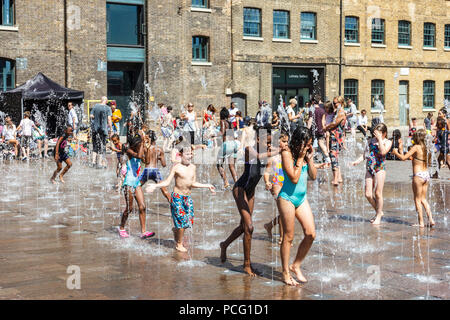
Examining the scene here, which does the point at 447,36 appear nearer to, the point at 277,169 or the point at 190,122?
the point at 190,122

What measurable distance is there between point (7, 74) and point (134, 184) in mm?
20712

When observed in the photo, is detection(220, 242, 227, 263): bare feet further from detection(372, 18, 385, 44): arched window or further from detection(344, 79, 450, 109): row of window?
detection(372, 18, 385, 44): arched window

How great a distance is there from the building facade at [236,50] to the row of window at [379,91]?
0.07 meters

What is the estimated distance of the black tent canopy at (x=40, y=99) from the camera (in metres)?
23.2

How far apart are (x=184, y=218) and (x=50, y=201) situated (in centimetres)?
536

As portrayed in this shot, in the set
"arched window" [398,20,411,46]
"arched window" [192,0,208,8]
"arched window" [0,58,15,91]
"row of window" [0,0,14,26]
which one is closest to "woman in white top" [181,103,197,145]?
"arched window" [0,58,15,91]

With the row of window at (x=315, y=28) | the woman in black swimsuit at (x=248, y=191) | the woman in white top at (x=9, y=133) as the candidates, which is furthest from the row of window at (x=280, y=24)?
the woman in black swimsuit at (x=248, y=191)

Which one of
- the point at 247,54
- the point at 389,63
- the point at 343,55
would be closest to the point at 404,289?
the point at 247,54

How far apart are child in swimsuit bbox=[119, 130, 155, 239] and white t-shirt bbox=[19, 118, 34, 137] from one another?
13.6 metres

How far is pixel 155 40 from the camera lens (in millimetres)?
31234

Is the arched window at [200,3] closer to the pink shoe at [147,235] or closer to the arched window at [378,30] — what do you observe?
the arched window at [378,30]

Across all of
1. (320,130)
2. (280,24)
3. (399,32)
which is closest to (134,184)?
(320,130)

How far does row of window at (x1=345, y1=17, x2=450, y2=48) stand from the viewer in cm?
3766

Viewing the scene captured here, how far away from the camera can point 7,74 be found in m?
27.8
